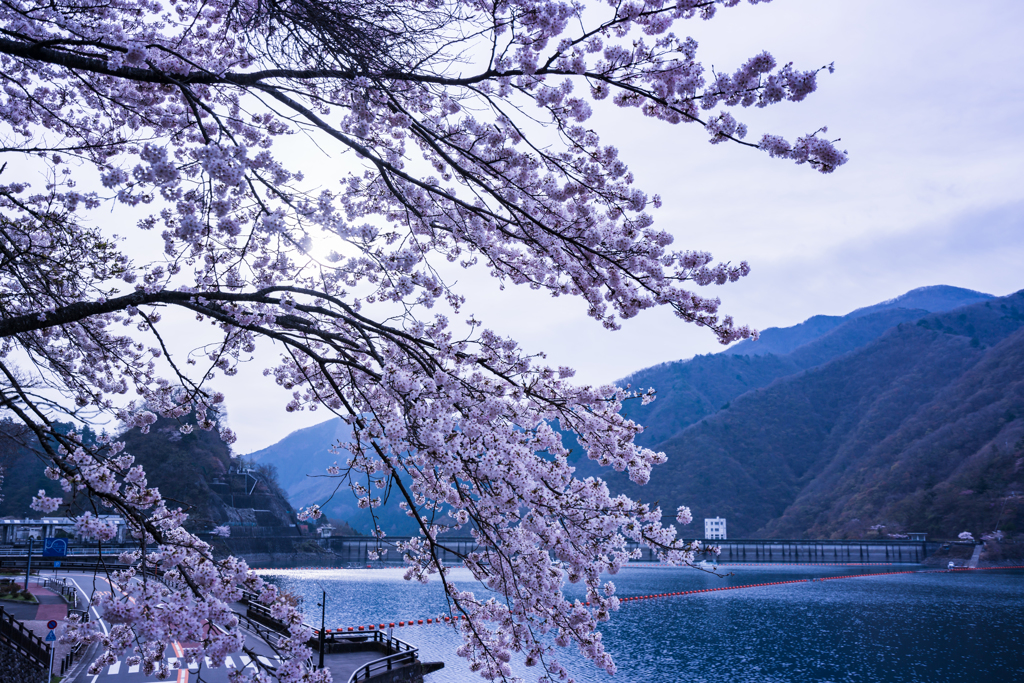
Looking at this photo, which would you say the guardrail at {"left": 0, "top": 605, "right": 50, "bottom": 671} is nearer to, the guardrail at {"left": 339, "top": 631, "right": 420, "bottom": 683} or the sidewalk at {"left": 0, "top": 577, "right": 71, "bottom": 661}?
the sidewalk at {"left": 0, "top": 577, "right": 71, "bottom": 661}

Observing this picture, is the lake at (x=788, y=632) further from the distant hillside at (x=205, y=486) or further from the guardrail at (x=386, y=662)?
the distant hillside at (x=205, y=486)

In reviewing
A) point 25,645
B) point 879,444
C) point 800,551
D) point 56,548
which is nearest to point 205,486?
point 56,548

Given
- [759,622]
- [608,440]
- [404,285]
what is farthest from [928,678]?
[404,285]

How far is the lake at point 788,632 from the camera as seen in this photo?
29094 mm

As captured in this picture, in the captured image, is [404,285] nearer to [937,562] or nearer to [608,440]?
[608,440]

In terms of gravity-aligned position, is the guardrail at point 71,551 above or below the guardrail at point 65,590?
below

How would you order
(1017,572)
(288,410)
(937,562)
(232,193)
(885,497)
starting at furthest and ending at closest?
(885,497) → (937,562) → (1017,572) → (288,410) → (232,193)

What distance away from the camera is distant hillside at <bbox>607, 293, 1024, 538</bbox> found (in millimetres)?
102188

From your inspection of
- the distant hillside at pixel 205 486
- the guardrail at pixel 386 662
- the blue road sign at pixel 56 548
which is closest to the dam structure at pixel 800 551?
the distant hillside at pixel 205 486

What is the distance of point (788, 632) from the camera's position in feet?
128

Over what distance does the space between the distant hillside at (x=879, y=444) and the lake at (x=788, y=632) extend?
40893 mm

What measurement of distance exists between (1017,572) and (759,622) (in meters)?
57.4

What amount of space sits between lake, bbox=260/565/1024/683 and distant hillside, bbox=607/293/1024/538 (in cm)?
4089

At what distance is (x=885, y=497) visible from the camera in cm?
11294
